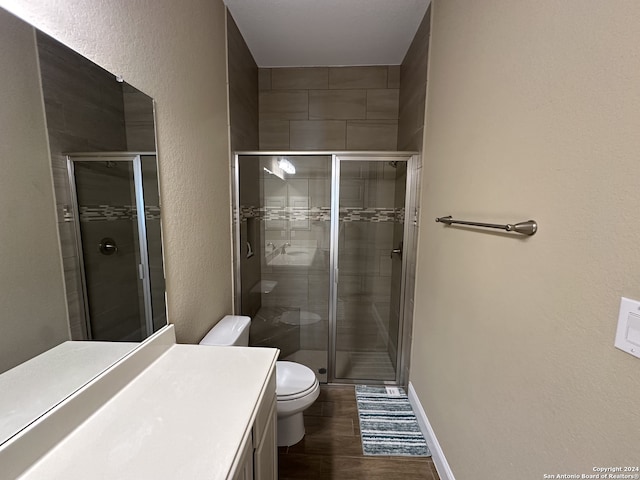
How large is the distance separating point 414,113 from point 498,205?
1.40 meters

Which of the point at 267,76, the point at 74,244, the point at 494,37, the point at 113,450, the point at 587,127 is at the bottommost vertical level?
the point at 113,450

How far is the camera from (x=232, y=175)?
209cm

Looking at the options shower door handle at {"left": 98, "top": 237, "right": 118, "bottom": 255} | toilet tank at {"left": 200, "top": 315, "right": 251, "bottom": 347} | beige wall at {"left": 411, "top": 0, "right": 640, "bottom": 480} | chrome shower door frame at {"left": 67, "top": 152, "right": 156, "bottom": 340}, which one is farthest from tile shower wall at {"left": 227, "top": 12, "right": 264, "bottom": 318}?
beige wall at {"left": 411, "top": 0, "right": 640, "bottom": 480}

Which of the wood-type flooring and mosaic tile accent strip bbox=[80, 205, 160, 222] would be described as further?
the wood-type flooring

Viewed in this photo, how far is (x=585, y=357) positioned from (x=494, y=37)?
120 cm

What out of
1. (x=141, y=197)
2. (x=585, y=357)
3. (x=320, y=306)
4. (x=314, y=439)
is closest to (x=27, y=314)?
(x=141, y=197)

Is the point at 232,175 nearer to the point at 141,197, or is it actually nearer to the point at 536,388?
the point at 141,197

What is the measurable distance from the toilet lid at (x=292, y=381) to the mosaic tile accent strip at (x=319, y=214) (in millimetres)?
1209

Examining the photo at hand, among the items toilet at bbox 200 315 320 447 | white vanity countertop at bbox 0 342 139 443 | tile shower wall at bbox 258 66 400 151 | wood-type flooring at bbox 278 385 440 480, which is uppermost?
tile shower wall at bbox 258 66 400 151

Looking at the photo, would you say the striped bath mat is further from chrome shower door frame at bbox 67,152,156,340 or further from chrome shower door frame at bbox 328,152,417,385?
chrome shower door frame at bbox 67,152,156,340

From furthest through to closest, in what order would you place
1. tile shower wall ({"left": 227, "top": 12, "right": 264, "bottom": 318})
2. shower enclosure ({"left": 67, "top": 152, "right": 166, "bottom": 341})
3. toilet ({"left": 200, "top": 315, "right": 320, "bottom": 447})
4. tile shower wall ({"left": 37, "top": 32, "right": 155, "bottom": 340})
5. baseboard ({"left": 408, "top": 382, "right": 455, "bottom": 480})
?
tile shower wall ({"left": 227, "top": 12, "right": 264, "bottom": 318}), toilet ({"left": 200, "top": 315, "right": 320, "bottom": 447}), baseboard ({"left": 408, "top": 382, "right": 455, "bottom": 480}), shower enclosure ({"left": 67, "top": 152, "right": 166, "bottom": 341}), tile shower wall ({"left": 37, "top": 32, "right": 155, "bottom": 340})

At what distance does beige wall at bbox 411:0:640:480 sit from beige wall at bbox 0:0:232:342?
141 centimetres

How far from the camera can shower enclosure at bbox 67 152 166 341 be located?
0.88 m

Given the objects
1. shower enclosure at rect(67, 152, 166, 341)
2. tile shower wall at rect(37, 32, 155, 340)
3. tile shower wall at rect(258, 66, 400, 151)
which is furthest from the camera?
tile shower wall at rect(258, 66, 400, 151)
